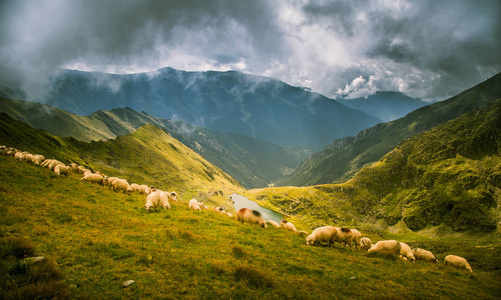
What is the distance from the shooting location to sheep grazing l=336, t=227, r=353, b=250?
2069 centimetres

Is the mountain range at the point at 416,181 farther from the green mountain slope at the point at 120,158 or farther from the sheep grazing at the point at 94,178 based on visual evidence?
the sheep grazing at the point at 94,178

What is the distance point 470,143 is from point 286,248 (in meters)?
233

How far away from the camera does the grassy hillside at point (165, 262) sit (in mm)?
7891

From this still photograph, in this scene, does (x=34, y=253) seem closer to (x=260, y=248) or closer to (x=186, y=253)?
(x=186, y=253)

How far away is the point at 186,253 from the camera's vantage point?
12117mm

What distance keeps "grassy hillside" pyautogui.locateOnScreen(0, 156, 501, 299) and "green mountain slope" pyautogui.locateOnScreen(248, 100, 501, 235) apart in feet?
525

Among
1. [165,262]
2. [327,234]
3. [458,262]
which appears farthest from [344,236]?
[165,262]

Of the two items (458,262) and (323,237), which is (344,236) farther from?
(458,262)

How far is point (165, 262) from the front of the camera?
10.4 meters

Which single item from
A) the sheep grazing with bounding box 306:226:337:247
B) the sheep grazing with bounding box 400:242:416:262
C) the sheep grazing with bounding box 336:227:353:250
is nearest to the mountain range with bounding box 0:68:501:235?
the sheep grazing with bounding box 306:226:337:247

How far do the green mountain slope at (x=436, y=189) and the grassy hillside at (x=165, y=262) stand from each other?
16011cm

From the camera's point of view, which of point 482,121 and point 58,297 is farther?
point 482,121

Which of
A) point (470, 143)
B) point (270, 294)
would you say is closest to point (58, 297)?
point (270, 294)

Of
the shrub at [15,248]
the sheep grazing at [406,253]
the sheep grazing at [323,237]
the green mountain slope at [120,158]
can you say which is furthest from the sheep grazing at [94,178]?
the green mountain slope at [120,158]
